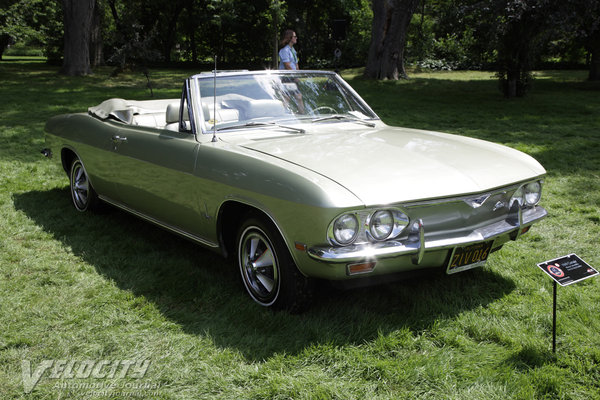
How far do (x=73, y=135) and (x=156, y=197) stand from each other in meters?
1.86

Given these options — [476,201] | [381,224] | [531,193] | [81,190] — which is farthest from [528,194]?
[81,190]

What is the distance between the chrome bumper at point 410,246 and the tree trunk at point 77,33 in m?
19.6

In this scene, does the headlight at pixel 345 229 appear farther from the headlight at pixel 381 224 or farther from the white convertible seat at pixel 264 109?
the white convertible seat at pixel 264 109

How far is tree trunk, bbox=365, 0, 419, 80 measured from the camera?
18.7m

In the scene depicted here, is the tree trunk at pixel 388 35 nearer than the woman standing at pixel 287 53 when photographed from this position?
No

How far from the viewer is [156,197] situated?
4.29 metres

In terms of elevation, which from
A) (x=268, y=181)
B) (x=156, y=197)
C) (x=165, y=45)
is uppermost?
(x=165, y=45)

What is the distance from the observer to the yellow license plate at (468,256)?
10.6 feet

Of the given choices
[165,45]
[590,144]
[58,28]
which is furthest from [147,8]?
[590,144]

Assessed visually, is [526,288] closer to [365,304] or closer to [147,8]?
[365,304]

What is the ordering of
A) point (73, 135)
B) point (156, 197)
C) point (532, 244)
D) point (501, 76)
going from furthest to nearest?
1. point (501, 76)
2. point (73, 135)
3. point (532, 244)
4. point (156, 197)

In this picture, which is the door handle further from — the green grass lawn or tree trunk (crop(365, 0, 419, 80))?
tree trunk (crop(365, 0, 419, 80))

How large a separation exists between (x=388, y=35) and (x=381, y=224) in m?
17.4

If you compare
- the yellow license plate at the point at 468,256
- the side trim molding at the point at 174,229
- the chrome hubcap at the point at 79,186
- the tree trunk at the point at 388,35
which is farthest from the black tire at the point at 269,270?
the tree trunk at the point at 388,35
